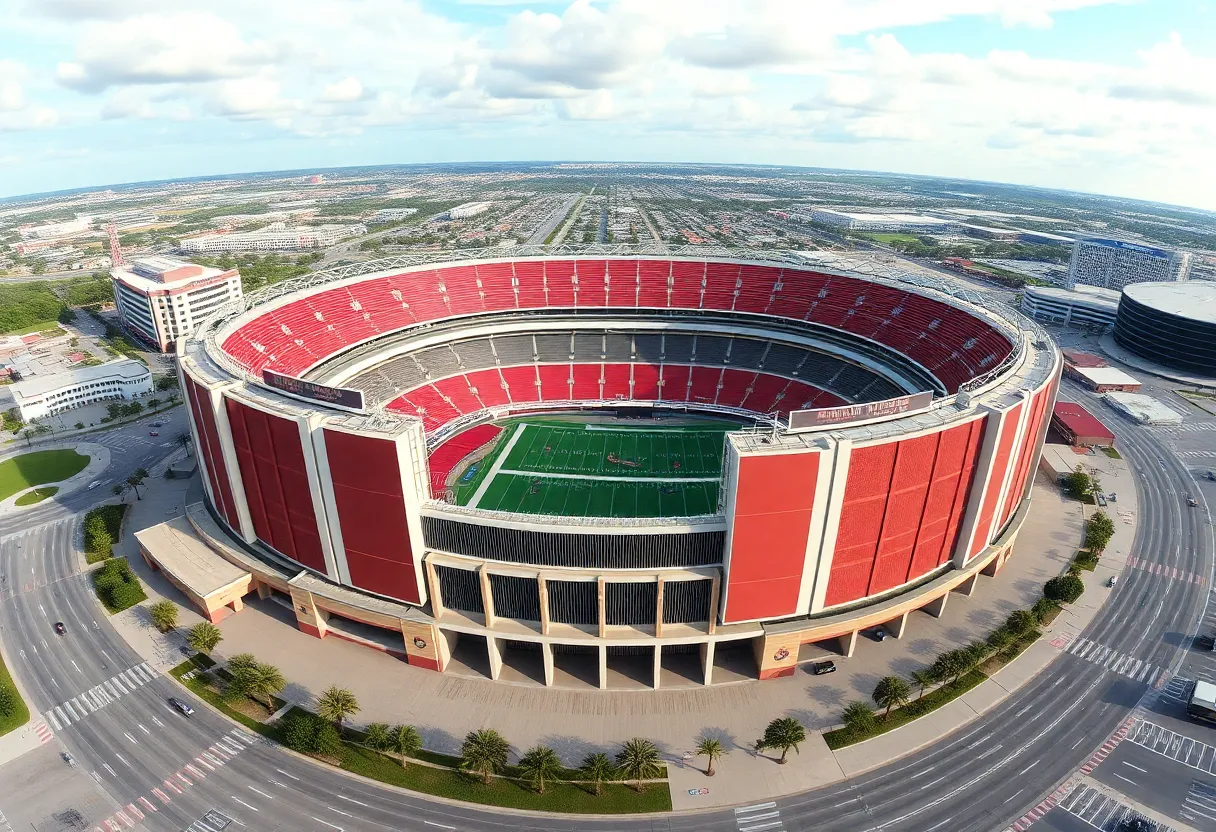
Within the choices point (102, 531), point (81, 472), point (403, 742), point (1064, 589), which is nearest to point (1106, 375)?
point (1064, 589)

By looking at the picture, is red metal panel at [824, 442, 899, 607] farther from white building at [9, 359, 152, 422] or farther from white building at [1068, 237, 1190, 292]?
white building at [1068, 237, 1190, 292]

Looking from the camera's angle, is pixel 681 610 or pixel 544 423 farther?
pixel 544 423

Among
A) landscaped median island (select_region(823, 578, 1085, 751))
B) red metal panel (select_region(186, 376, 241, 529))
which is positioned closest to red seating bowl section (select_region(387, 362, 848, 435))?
red metal panel (select_region(186, 376, 241, 529))

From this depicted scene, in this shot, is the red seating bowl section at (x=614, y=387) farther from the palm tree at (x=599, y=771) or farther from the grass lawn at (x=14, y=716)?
the palm tree at (x=599, y=771)

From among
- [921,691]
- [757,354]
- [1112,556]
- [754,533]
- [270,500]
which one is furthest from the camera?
[757,354]

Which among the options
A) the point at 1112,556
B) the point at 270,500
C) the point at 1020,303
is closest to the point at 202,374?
the point at 270,500

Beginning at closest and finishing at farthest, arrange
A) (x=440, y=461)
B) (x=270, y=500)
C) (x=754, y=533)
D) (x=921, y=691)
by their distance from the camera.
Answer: (x=754, y=533) < (x=921, y=691) < (x=270, y=500) < (x=440, y=461)

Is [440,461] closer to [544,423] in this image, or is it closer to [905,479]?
[544,423]

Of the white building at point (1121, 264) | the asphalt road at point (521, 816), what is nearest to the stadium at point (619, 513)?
the asphalt road at point (521, 816)
